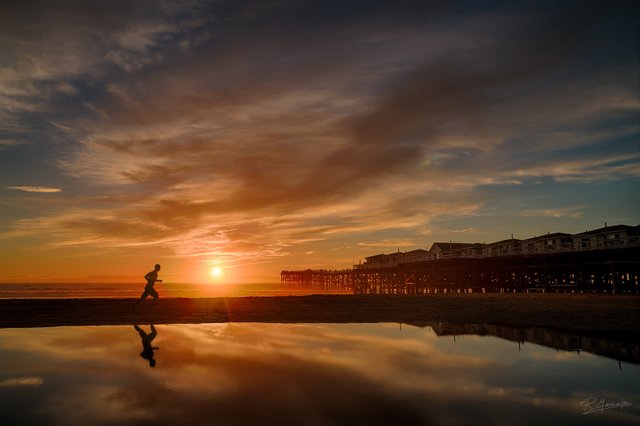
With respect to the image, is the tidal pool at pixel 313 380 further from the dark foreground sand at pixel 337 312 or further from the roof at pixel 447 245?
the roof at pixel 447 245

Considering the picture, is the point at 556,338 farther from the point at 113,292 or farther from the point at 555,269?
the point at 113,292

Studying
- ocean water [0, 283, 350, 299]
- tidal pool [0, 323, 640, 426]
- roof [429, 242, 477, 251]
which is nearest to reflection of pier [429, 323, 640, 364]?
tidal pool [0, 323, 640, 426]

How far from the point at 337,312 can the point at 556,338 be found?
9.95 meters

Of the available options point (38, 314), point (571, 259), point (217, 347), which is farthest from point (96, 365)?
point (571, 259)

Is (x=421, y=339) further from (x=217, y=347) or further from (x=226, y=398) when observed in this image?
(x=226, y=398)

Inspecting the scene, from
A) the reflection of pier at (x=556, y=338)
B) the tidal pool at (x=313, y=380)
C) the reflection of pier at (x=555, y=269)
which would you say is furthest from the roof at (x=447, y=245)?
the tidal pool at (x=313, y=380)

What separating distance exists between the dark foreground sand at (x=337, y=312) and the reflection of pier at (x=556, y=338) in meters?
1.39

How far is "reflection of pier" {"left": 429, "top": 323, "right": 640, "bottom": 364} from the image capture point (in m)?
10.2

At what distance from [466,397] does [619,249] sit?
113 ft

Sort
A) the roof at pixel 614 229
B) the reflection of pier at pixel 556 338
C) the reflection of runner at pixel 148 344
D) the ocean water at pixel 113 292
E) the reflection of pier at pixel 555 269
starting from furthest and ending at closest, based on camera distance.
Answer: the ocean water at pixel 113 292 < the roof at pixel 614 229 < the reflection of pier at pixel 555 269 < the reflection of pier at pixel 556 338 < the reflection of runner at pixel 148 344

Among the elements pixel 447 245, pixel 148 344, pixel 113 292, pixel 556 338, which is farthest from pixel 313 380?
pixel 113 292

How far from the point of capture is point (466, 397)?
6215mm

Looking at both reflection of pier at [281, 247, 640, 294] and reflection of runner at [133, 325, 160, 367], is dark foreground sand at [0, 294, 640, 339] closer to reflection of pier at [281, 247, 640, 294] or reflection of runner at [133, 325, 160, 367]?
reflection of runner at [133, 325, 160, 367]

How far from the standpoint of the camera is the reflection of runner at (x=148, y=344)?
350 inches
